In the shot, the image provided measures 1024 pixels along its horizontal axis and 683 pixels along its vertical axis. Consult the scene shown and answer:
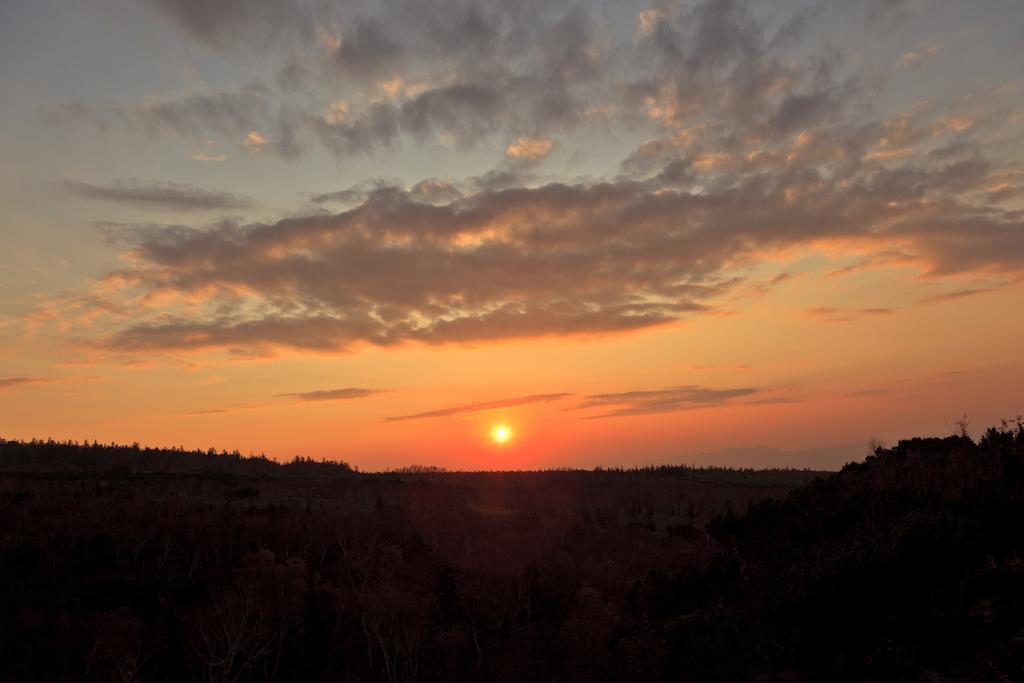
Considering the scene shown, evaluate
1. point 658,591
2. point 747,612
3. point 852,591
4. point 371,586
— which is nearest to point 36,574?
point 371,586

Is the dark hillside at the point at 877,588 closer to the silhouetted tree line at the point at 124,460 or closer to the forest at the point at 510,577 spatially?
the forest at the point at 510,577

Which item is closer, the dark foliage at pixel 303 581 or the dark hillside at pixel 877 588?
the dark hillside at pixel 877 588

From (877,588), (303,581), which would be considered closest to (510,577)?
(303,581)

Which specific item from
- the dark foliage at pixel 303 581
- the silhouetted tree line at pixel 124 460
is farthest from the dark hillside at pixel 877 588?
the silhouetted tree line at pixel 124 460

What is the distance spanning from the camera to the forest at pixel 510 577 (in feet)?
39.7

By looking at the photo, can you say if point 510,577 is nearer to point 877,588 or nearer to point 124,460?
point 877,588

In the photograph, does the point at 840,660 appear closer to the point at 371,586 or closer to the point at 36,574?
the point at 371,586

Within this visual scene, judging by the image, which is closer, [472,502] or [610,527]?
[610,527]

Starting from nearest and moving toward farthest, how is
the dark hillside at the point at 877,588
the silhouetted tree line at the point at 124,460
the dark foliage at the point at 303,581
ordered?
the dark hillside at the point at 877,588, the dark foliage at the point at 303,581, the silhouetted tree line at the point at 124,460

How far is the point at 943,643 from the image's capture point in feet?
32.3

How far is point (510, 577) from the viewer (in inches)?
1538

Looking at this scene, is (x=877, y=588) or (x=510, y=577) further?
(x=510, y=577)

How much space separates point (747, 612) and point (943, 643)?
A: 5328 millimetres

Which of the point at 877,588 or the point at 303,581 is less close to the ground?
the point at 877,588
